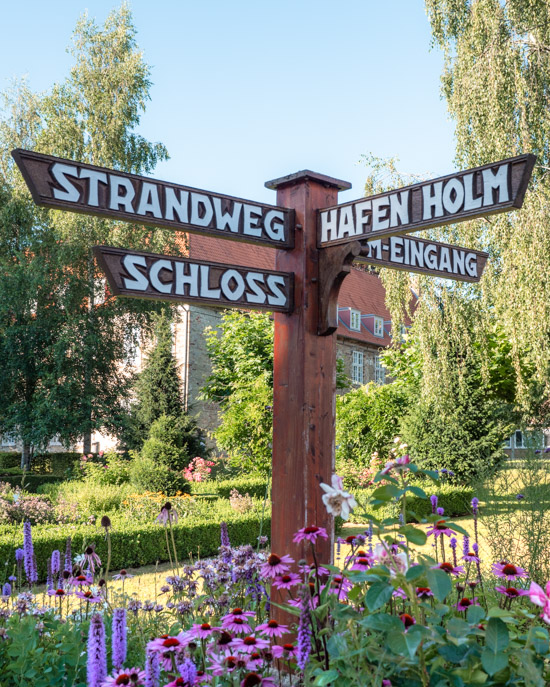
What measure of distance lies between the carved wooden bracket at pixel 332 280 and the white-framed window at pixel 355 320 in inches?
1071

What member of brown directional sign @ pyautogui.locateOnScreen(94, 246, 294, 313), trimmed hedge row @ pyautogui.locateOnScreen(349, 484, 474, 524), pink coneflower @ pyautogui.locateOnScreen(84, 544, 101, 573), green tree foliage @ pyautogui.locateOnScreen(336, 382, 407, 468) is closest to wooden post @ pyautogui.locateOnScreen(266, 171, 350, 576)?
brown directional sign @ pyautogui.locateOnScreen(94, 246, 294, 313)

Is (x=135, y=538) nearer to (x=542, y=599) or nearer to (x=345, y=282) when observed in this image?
(x=542, y=599)

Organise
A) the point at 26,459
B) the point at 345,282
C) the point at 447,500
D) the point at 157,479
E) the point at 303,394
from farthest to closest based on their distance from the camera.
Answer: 1. the point at 345,282
2. the point at 26,459
3. the point at 447,500
4. the point at 157,479
5. the point at 303,394

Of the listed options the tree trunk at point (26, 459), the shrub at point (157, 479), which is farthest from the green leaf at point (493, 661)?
the tree trunk at point (26, 459)

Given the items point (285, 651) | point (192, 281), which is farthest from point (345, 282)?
point (285, 651)

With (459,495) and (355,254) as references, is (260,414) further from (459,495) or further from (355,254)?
(355,254)

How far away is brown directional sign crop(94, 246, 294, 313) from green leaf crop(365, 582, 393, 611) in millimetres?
1588

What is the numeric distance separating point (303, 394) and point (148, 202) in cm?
107

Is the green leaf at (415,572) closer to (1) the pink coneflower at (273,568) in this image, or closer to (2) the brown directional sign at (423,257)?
(1) the pink coneflower at (273,568)

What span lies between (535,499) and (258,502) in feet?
24.1

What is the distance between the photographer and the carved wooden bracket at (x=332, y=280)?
318cm

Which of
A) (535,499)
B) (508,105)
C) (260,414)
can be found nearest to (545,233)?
(508,105)

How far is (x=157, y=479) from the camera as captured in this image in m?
13.2

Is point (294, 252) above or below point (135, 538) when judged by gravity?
above
